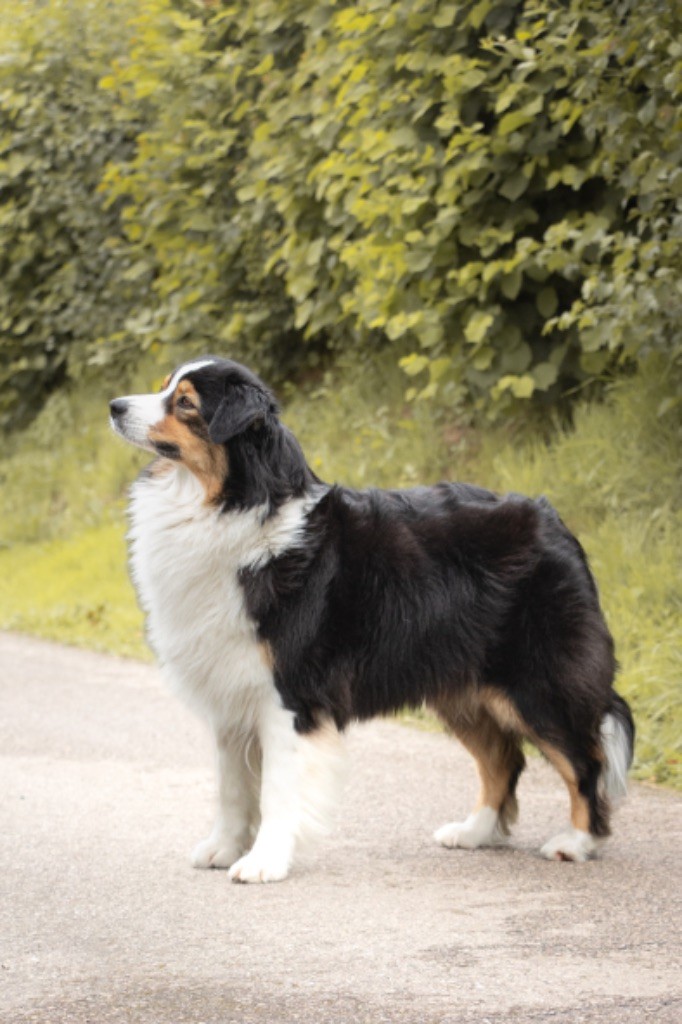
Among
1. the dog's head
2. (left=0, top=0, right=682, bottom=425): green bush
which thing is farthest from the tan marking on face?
(left=0, top=0, right=682, bottom=425): green bush

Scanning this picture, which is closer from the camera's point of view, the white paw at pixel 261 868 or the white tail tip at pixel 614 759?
the white paw at pixel 261 868

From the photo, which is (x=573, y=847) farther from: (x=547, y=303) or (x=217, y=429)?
(x=547, y=303)

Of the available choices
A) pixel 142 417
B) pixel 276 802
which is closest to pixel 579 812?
pixel 276 802

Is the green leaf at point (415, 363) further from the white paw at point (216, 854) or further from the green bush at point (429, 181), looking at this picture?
the white paw at point (216, 854)

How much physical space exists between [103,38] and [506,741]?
40.6 ft

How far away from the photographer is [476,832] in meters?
5.71

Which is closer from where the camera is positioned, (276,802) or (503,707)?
(276,802)

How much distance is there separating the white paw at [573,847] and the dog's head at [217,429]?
4.87 ft

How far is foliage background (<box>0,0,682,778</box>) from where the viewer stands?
28.0ft

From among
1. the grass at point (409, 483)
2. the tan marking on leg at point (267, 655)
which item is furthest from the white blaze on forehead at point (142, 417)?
the grass at point (409, 483)

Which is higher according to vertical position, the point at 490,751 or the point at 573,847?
the point at 490,751

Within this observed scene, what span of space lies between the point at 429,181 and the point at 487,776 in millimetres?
5096

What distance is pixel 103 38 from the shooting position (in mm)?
16438

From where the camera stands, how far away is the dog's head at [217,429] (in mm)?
5203
